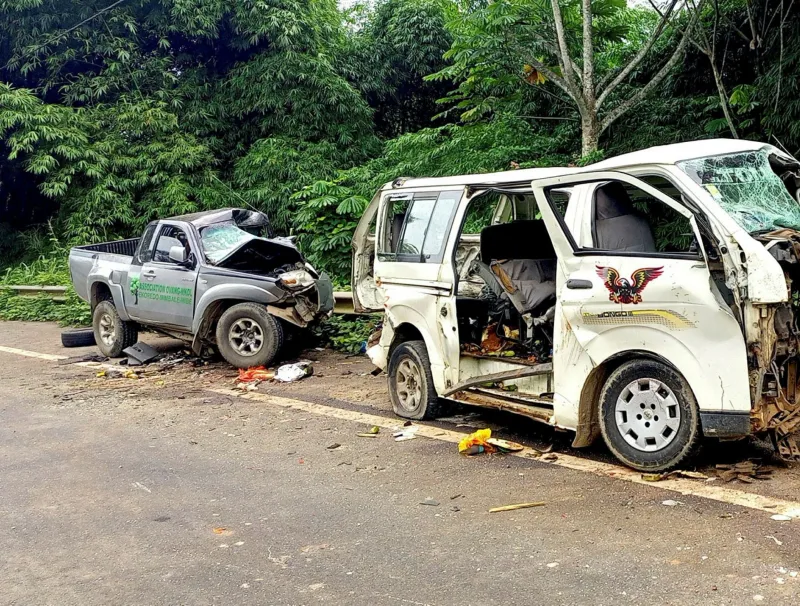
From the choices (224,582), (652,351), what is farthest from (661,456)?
(224,582)

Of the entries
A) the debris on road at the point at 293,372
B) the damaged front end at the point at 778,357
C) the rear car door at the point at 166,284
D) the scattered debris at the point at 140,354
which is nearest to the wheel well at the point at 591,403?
the damaged front end at the point at 778,357

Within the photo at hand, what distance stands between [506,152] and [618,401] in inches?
312

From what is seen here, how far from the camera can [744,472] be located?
5.33 m

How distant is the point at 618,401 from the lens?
5.55m

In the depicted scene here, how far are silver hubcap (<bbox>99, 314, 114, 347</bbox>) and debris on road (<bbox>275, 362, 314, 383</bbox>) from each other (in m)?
3.32

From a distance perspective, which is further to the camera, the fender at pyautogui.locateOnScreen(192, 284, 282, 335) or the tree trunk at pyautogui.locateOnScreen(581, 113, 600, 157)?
the tree trunk at pyautogui.locateOnScreen(581, 113, 600, 157)

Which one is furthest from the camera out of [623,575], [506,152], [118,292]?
[506,152]

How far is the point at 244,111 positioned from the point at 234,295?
10472 mm

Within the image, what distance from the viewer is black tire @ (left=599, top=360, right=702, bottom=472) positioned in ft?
17.1

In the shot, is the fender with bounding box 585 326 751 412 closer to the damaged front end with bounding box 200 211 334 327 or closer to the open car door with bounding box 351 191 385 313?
the open car door with bounding box 351 191 385 313

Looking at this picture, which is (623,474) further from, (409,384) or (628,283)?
(409,384)

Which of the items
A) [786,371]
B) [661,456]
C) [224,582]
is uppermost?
[786,371]

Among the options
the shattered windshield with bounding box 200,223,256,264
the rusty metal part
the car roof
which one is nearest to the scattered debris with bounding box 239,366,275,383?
the shattered windshield with bounding box 200,223,256,264

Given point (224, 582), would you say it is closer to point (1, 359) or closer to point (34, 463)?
point (34, 463)
